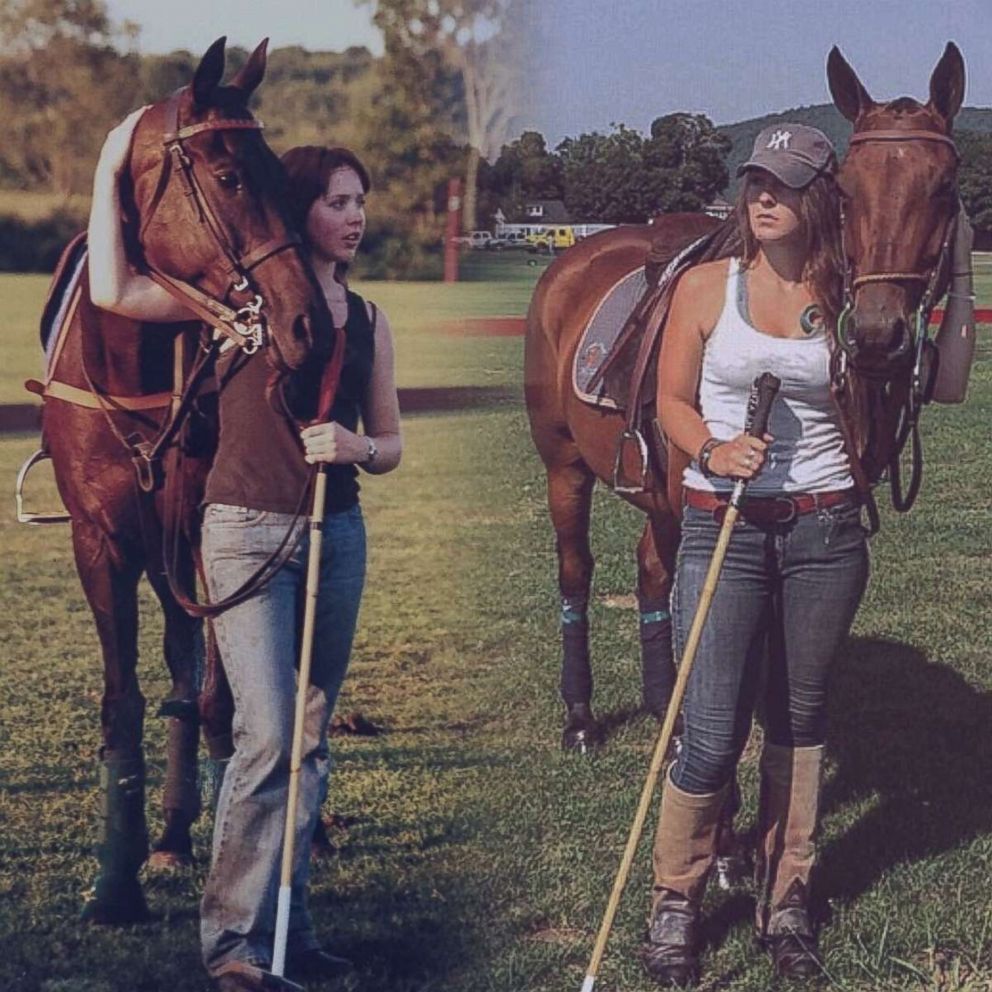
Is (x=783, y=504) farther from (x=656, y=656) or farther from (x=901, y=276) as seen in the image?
(x=656, y=656)

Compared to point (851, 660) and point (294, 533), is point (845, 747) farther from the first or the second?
point (294, 533)

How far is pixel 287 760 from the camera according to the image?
3338 millimetres

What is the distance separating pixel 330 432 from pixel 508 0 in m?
0.91

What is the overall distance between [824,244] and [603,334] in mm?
1605

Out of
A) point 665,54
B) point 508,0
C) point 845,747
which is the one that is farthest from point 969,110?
point 845,747

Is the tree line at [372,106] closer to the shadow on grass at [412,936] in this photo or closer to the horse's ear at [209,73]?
the horse's ear at [209,73]

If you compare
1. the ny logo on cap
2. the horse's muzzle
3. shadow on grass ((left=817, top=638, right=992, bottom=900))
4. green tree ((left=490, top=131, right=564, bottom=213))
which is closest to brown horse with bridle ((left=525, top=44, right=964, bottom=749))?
the horse's muzzle

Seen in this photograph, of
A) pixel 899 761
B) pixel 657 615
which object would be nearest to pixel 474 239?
pixel 657 615

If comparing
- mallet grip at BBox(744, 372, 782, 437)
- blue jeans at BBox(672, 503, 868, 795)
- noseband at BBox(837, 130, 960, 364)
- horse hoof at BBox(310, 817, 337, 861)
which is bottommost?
horse hoof at BBox(310, 817, 337, 861)

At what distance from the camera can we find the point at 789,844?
3.95m

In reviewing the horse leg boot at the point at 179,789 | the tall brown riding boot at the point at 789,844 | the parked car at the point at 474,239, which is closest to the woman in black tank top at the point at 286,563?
the horse leg boot at the point at 179,789

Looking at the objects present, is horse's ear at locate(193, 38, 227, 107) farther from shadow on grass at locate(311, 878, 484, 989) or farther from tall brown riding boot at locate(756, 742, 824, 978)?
tall brown riding boot at locate(756, 742, 824, 978)

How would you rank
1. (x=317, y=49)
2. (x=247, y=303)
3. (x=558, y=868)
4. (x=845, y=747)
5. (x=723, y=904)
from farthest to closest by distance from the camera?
(x=845, y=747)
(x=723, y=904)
(x=558, y=868)
(x=317, y=49)
(x=247, y=303)

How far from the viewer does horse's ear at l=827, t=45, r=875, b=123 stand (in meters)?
3.39
